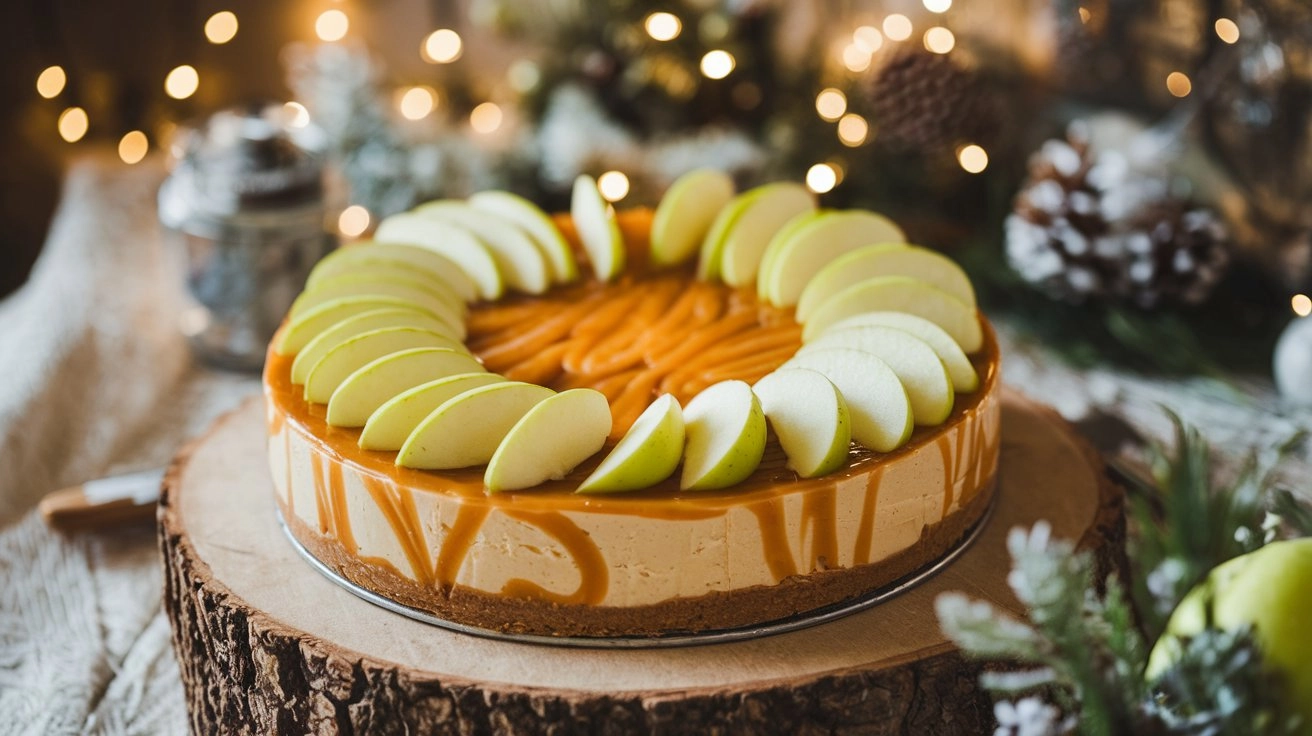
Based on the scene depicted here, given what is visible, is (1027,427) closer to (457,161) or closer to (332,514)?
(332,514)

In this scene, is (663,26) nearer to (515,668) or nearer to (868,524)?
(868,524)

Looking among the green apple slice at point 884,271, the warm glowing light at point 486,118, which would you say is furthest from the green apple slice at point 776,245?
the warm glowing light at point 486,118

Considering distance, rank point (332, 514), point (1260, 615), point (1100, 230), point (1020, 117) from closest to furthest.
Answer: point (1260, 615) < point (332, 514) < point (1100, 230) < point (1020, 117)

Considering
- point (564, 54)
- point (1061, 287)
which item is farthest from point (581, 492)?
point (564, 54)

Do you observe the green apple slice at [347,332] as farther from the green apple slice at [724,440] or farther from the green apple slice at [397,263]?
the green apple slice at [724,440]

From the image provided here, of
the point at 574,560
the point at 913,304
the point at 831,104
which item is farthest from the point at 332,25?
the point at 574,560

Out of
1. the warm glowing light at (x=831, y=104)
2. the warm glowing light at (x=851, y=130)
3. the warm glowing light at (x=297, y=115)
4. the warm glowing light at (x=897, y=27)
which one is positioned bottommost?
the warm glowing light at (x=297, y=115)
